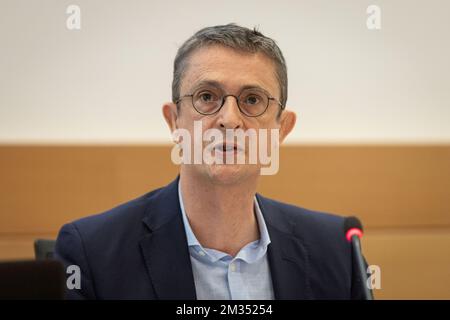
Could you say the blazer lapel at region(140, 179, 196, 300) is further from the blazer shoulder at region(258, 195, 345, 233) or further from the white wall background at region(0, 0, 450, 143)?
the white wall background at region(0, 0, 450, 143)

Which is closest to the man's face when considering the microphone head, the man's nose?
the man's nose

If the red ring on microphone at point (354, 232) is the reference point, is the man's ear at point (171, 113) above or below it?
above

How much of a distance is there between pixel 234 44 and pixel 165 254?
21.5 inches

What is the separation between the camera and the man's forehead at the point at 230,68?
144 cm

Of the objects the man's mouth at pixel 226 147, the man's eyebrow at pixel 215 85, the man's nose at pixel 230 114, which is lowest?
the man's mouth at pixel 226 147

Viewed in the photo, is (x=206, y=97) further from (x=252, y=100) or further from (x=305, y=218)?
(x=305, y=218)

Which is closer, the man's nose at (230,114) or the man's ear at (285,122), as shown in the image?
the man's nose at (230,114)

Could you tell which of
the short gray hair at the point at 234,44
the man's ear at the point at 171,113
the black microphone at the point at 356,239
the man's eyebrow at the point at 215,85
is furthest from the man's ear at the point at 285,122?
the black microphone at the point at 356,239

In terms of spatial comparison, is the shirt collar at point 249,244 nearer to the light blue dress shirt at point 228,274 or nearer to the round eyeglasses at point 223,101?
the light blue dress shirt at point 228,274

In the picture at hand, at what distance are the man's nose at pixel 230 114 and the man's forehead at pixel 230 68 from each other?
3cm

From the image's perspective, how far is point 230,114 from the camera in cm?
142

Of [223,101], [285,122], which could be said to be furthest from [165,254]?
[285,122]

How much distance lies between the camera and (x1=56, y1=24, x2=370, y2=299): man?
1385 millimetres
